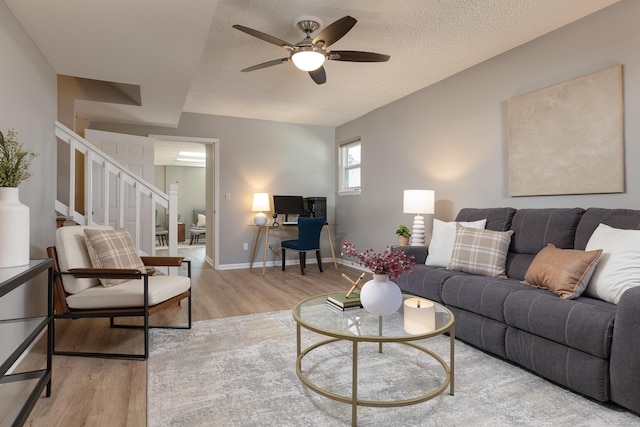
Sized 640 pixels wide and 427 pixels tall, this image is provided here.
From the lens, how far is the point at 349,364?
2.24m

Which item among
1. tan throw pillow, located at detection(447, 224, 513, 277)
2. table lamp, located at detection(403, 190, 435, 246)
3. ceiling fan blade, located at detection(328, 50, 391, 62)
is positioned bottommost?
tan throw pillow, located at detection(447, 224, 513, 277)

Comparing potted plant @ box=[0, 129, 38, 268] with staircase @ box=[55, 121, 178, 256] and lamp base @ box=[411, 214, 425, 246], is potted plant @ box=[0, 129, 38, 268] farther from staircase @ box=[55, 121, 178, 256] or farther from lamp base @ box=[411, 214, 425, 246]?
lamp base @ box=[411, 214, 425, 246]

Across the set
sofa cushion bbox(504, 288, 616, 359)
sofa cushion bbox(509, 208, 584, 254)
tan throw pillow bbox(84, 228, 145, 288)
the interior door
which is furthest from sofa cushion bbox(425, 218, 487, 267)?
the interior door

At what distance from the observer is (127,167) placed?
4816mm

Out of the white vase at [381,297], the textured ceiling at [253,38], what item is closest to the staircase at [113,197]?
the textured ceiling at [253,38]

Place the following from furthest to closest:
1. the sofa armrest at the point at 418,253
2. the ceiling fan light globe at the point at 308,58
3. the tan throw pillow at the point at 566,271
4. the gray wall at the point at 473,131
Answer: the sofa armrest at the point at 418,253 < the ceiling fan light globe at the point at 308,58 < the gray wall at the point at 473,131 < the tan throw pillow at the point at 566,271

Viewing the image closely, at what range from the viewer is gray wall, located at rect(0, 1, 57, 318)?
7.26ft

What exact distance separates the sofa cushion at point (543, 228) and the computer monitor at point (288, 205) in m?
3.58

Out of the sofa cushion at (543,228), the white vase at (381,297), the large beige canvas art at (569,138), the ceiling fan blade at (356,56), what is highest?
the ceiling fan blade at (356,56)

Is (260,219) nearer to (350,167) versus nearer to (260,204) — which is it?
(260,204)

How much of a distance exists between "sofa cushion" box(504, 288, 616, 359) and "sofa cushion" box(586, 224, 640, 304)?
8 cm

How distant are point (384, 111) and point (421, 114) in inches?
31.7

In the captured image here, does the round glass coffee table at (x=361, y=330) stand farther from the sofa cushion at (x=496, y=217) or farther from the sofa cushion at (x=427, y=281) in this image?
the sofa cushion at (x=496, y=217)

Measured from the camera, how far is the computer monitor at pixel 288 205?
5.83m
